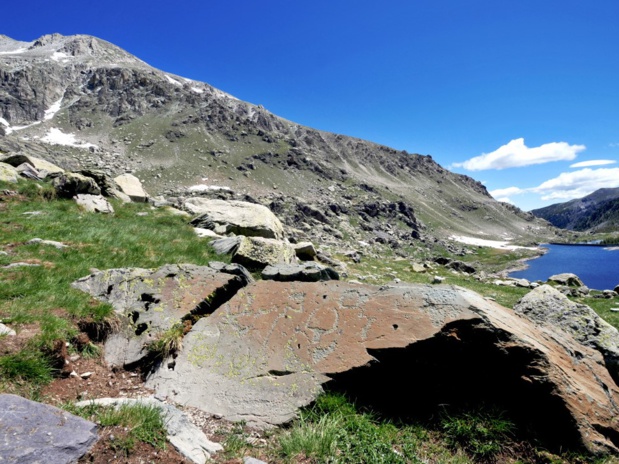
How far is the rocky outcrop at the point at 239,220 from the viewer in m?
21.1

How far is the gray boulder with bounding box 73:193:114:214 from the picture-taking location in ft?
64.7

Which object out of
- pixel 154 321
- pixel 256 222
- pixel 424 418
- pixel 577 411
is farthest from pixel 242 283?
pixel 256 222

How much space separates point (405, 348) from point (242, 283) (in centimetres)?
533

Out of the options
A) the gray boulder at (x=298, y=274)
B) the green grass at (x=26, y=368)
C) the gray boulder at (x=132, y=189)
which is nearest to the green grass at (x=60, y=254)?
the green grass at (x=26, y=368)

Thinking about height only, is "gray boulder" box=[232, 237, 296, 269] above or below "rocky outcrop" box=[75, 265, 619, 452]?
above

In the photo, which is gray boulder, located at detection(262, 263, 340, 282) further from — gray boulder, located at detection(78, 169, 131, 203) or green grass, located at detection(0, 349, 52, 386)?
gray boulder, located at detection(78, 169, 131, 203)

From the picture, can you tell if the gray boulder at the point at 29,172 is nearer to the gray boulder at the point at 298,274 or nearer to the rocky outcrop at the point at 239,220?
the rocky outcrop at the point at 239,220

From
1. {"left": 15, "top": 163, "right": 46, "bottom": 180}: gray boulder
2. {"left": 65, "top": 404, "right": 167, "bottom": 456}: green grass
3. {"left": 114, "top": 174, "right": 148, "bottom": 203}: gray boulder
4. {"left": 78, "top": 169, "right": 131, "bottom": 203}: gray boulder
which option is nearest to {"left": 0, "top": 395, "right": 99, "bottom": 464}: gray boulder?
{"left": 65, "top": 404, "right": 167, "bottom": 456}: green grass

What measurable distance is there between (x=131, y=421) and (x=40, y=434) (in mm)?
1141

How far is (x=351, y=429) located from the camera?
19.8 feet

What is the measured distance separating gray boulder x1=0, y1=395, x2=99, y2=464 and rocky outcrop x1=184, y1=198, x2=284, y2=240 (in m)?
16.6

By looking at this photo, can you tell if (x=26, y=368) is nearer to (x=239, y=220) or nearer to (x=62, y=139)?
(x=239, y=220)

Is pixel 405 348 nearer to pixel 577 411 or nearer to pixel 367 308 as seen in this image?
pixel 367 308

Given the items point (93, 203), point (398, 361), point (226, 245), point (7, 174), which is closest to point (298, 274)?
point (398, 361)
